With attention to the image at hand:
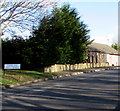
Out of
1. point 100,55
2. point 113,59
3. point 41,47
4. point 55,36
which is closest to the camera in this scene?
point 41,47

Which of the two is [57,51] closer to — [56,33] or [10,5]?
[56,33]

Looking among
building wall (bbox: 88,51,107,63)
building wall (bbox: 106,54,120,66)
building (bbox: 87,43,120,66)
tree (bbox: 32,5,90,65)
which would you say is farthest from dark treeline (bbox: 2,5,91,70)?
building wall (bbox: 106,54,120,66)

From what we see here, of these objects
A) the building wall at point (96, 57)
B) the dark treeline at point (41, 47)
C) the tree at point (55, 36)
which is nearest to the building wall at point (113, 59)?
the building wall at point (96, 57)

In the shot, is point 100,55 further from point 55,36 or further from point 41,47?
point 41,47

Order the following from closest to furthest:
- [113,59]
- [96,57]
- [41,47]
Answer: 1. [41,47]
2. [96,57]
3. [113,59]

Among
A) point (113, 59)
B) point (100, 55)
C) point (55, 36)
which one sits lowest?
point (113, 59)

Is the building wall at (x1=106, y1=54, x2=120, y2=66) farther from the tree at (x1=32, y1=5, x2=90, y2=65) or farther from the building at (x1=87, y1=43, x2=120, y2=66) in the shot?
the tree at (x1=32, y1=5, x2=90, y2=65)

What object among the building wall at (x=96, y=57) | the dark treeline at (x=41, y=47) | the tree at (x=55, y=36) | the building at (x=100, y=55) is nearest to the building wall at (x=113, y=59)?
the building at (x=100, y=55)

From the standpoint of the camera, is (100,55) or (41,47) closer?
(41,47)

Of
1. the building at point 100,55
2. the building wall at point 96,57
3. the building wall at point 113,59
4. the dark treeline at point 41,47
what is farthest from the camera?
the building wall at point 113,59

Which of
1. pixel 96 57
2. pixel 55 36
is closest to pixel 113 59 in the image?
pixel 96 57

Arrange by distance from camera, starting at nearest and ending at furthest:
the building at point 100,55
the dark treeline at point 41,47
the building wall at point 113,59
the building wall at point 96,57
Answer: the dark treeline at point 41,47
the building wall at point 96,57
the building at point 100,55
the building wall at point 113,59

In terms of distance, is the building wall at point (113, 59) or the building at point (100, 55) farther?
the building wall at point (113, 59)

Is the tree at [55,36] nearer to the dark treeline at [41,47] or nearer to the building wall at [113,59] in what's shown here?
the dark treeline at [41,47]
